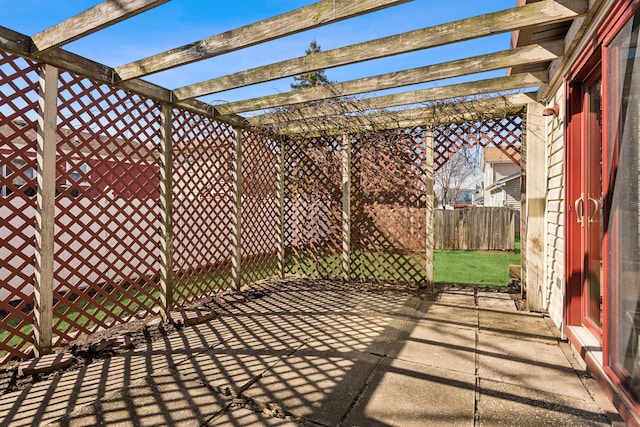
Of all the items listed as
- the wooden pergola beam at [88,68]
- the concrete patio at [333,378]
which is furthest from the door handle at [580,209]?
the wooden pergola beam at [88,68]

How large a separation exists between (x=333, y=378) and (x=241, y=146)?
10.6 ft

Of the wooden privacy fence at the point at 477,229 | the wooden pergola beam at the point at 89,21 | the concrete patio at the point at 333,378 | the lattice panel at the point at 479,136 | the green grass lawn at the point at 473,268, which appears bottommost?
the concrete patio at the point at 333,378

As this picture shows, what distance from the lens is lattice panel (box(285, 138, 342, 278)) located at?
481 cm

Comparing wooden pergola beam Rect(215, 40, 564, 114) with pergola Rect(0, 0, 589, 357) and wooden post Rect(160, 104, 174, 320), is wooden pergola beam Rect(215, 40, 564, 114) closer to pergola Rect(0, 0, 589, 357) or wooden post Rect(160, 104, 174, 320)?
pergola Rect(0, 0, 589, 357)

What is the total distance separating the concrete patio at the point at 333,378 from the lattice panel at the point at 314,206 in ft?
5.96

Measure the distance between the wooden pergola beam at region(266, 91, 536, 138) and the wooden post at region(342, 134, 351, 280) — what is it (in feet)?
0.79

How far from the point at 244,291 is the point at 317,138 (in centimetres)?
242

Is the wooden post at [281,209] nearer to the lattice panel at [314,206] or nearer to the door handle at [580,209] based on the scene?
the lattice panel at [314,206]

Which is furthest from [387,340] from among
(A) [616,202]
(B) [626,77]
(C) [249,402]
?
(B) [626,77]

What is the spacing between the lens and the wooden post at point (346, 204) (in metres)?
4.60

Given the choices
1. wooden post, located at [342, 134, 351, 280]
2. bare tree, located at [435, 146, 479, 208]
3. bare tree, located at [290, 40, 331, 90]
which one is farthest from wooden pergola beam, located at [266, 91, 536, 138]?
bare tree, located at [290, 40, 331, 90]

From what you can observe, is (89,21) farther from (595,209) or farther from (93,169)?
(595,209)

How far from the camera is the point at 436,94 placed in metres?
3.35

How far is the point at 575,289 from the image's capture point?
2395 millimetres
